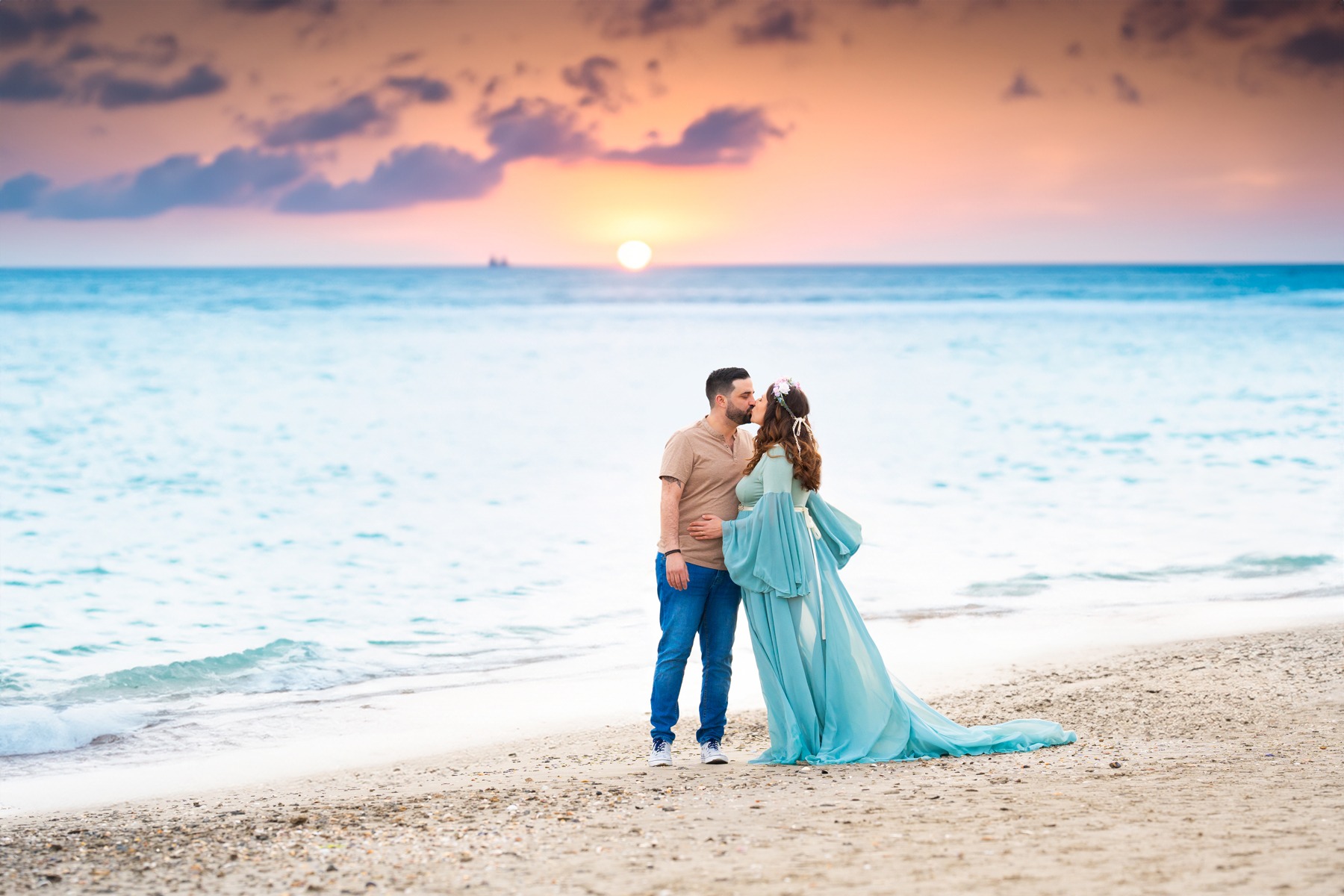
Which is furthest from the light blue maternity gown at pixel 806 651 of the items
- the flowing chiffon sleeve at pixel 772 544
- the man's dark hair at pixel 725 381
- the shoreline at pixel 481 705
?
the shoreline at pixel 481 705

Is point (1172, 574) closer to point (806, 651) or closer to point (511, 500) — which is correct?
point (806, 651)

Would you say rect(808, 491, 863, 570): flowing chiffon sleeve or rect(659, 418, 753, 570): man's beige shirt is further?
rect(808, 491, 863, 570): flowing chiffon sleeve

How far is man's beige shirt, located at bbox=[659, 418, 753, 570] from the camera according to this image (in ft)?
19.1

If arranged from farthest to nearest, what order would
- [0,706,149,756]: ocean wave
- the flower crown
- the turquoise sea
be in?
the turquoise sea
[0,706,149,756]: ocean wave
the flower crown

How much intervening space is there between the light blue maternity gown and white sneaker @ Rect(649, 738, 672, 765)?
0.45 meters

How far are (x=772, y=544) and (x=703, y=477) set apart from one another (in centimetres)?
49

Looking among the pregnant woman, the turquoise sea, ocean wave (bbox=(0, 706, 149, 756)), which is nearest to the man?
the pregnant woman

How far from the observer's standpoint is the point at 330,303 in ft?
288

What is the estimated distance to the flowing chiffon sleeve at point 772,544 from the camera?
5.72 metres

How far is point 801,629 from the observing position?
580cm

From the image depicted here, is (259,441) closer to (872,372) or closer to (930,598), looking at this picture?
(930,598)

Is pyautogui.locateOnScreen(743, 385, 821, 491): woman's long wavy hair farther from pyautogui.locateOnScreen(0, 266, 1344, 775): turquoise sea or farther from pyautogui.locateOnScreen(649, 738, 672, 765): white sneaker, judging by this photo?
pyautogui.locateOnScreen(0, 266, 1344, 775): turquoise sea

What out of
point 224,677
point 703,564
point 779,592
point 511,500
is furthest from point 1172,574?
point 511,500

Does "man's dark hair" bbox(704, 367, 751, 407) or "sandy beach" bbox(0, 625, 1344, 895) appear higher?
"man's dark hair" bbox(704, 367, 751, 407)
